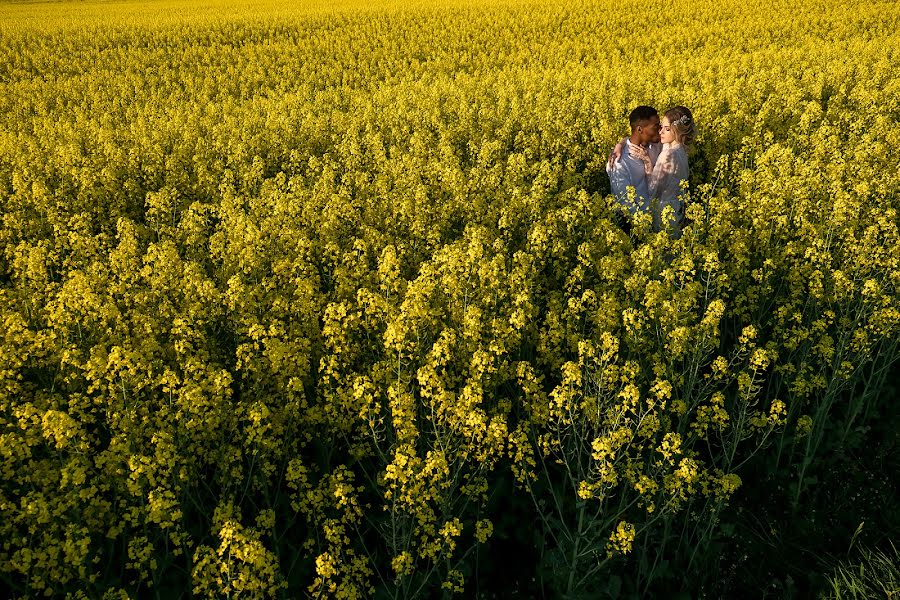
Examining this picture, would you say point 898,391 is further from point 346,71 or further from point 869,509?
point 346,71

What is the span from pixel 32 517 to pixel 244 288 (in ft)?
7.69

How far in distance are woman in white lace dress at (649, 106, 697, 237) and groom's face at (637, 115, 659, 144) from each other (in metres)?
0.09

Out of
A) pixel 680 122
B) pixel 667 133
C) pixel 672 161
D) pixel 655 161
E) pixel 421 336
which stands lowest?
pixel 421 336

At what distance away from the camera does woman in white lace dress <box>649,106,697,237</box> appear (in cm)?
760

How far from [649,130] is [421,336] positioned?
4.90 m

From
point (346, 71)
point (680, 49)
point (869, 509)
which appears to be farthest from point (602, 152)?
point (680, 49)

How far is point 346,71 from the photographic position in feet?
68.7

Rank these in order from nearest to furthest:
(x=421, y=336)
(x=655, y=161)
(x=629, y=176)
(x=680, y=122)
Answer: (x=421, y=336)
(x=680, y=122)
(x=629, y=176)
(x=655, y=161)

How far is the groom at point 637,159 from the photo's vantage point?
7773 mm

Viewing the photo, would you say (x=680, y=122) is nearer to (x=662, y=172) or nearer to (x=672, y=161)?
(x=672, y=161)

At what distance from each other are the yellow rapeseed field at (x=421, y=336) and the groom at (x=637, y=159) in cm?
43

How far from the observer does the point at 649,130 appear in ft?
25.7

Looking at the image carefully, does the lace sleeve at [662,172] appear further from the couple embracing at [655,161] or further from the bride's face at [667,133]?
the bride's face at [667,133]

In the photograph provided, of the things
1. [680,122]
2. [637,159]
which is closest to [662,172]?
[637,159]
